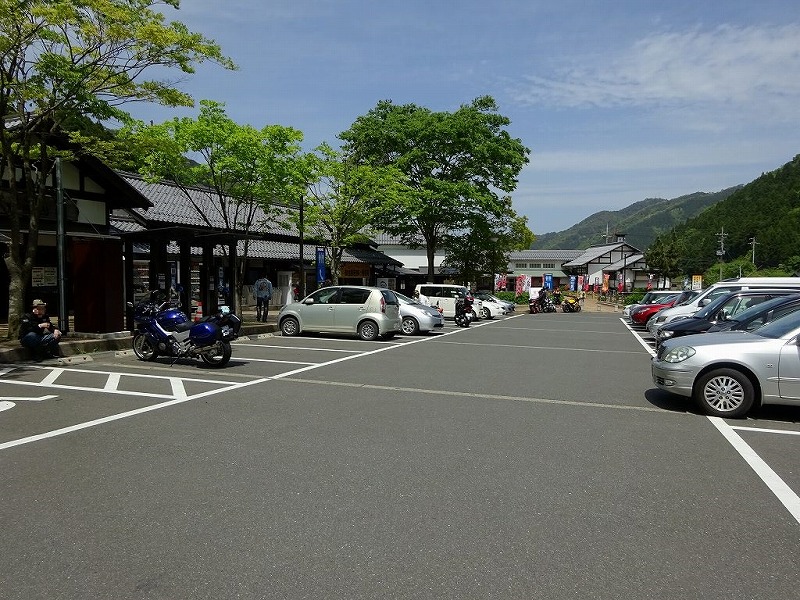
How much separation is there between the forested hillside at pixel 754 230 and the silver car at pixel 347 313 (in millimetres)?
61986

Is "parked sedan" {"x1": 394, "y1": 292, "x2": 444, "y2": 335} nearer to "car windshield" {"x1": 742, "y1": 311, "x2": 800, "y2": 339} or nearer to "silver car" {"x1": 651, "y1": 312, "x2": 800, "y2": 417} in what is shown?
"silver car" {"x1": 651, "y1": 312, "x2": 800, "y2": 417}

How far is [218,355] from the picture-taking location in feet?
36.4

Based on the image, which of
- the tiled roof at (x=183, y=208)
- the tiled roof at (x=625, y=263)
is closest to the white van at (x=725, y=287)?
the tiled roof at (x=183, y=208)

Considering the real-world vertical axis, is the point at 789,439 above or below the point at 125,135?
below

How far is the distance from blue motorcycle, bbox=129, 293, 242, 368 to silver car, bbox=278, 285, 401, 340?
5.79 m

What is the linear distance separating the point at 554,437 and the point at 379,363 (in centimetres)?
610

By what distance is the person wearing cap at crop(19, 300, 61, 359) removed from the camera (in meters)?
11.1

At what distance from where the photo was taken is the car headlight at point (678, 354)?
7641 mm

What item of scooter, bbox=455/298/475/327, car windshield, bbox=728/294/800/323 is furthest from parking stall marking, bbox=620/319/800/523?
scooter, bbox=455/298/475/327

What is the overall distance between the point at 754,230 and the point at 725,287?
7847 centimetres

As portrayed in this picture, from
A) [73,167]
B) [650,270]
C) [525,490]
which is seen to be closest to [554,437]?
[525,490]

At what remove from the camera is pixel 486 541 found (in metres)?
3.76

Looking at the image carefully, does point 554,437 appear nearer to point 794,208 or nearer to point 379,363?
point 379,363

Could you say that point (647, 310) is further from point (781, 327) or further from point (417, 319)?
point (781, 327)
